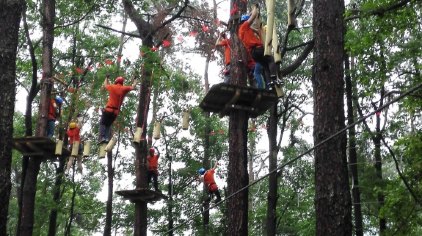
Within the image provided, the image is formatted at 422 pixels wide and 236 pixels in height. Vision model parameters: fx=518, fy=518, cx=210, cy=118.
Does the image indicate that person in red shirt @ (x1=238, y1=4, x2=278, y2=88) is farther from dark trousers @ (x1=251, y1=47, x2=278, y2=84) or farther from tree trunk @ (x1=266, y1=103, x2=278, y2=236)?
tree trunk @ (x1=266, y1=103, x2=278, y2=236)

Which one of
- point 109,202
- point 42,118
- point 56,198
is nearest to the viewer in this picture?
point 42,118

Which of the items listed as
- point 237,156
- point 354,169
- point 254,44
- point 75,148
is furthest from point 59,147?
point 354,169

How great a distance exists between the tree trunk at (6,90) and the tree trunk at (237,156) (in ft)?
12.3

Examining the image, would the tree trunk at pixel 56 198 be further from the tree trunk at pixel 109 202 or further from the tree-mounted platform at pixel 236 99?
the tree-mounted platform at pixel 236 99

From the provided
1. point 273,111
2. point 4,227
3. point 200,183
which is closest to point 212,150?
point 200,183

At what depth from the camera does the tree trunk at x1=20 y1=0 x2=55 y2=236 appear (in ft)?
32.7

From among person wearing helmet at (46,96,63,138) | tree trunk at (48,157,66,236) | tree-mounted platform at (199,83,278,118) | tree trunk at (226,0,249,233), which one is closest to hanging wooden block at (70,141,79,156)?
person wearing helmet at (46,96,63,138)

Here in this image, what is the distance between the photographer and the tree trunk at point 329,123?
561 cm

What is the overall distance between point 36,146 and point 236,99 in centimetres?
425

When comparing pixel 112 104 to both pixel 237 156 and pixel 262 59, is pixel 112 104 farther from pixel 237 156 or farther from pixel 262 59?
pixel 262 59

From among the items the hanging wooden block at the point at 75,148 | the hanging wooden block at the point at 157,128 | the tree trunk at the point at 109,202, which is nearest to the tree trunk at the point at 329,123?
the hanging wooden block at the point at 157,128

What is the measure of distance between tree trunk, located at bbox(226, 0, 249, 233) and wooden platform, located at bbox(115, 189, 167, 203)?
10.7 ft

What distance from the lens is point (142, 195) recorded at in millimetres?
11242

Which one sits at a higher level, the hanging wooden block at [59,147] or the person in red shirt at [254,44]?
the person in red shirt at [254,44]
